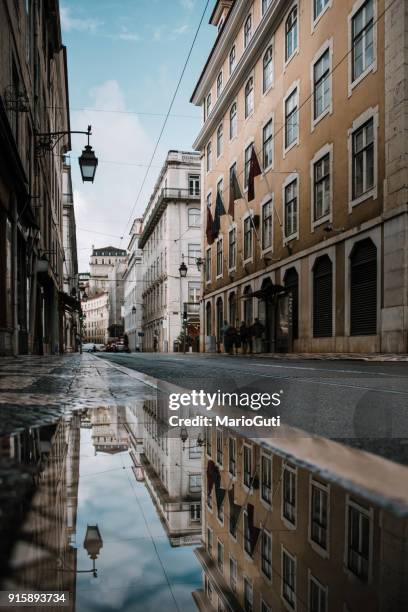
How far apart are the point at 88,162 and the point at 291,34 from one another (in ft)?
44.6

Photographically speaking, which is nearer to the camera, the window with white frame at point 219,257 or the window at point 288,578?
the window at point 288,578

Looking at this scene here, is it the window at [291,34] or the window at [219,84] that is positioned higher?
the window at [219,84]

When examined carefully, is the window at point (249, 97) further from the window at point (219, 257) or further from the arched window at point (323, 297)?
the arched window at point (323, 297)

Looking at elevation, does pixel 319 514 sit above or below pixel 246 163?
below

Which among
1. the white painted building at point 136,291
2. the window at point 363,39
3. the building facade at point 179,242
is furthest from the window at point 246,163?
the white painted building at point 136,291

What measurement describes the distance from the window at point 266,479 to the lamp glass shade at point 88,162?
1161 cm

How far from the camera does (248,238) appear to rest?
2767 cm

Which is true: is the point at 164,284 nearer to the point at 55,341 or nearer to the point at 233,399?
the point at 55,341

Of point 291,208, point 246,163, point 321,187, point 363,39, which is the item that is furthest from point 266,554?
point 246,163

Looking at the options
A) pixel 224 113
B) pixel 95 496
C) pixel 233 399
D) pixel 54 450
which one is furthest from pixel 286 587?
pixel 224 113

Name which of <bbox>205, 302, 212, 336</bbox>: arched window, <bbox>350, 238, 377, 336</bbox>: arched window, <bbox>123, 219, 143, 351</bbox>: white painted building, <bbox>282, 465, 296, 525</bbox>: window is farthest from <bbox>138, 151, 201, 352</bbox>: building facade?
<bbox>282, 465, 296, 525</bbox>: window

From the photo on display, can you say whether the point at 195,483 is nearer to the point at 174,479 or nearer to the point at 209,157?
the point at 174,479

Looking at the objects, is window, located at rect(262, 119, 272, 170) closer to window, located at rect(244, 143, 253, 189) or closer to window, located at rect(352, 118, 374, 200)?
window, located at rect(244, 143, 253, 189)

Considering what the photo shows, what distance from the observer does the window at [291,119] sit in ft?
70.9
